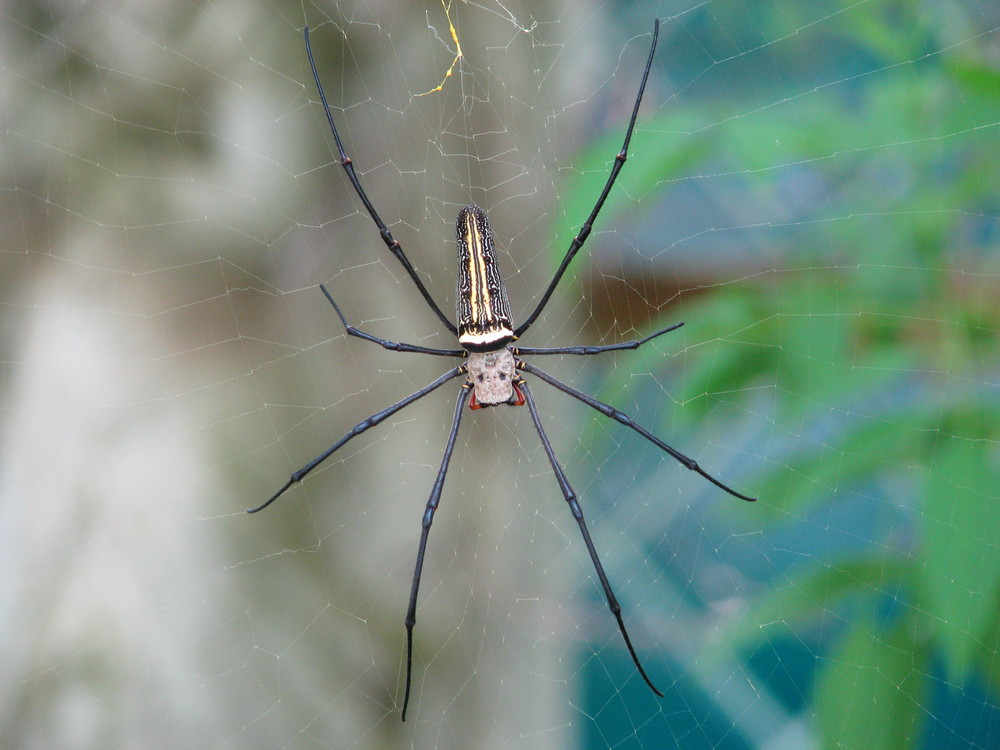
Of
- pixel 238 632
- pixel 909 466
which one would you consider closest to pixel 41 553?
pixel 238 632

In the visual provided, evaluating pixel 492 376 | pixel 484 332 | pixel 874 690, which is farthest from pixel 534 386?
pixel 874 690

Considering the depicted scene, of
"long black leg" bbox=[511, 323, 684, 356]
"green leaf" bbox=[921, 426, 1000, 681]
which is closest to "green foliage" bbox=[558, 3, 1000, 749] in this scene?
"green leaf" bbox=[921, 426, 1000, 681]

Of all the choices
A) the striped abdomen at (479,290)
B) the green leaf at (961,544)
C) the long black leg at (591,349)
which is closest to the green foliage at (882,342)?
the green leaf at (961,544)

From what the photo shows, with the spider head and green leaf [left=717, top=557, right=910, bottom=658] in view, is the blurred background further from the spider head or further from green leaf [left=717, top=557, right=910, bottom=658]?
the spider head

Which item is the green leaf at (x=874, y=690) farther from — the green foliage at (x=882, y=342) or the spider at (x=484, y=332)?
the spider at (x=484, y=332)

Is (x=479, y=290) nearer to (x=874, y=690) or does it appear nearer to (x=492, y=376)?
(x=492, y=376)

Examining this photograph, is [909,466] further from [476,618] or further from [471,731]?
[471,731]
